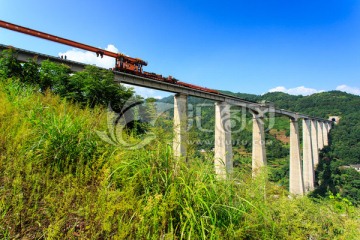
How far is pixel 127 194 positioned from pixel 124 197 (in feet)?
0.28

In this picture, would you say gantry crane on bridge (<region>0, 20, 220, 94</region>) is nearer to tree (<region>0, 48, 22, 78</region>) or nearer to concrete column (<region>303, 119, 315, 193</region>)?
tree (<region>0, 48, 22, 78</region>)

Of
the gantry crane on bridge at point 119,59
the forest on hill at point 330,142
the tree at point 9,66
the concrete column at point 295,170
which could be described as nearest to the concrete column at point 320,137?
the forest on hill at point 330,142

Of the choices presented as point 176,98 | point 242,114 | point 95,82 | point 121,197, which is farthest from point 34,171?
point 242,114

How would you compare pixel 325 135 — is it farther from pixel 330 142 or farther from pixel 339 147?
pixel 330 142

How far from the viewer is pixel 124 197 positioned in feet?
5.95

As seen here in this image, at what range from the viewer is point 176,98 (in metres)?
19.4

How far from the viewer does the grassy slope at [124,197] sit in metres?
1.58

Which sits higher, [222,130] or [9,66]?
[9,66]

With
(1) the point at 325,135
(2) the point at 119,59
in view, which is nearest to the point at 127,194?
(2) the point at 119,59

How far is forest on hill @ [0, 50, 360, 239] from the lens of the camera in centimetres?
159

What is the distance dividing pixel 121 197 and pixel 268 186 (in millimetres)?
1790

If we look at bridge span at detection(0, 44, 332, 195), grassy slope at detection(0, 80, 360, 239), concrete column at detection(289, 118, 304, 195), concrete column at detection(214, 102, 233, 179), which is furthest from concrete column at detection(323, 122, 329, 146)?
grassy slope at detection(0, 80, 360, 239)

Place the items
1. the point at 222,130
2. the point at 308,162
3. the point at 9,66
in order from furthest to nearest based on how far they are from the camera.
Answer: the point at 308,162
the point at 222,130
the point at 9,66

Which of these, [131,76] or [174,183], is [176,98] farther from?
[174,183]
